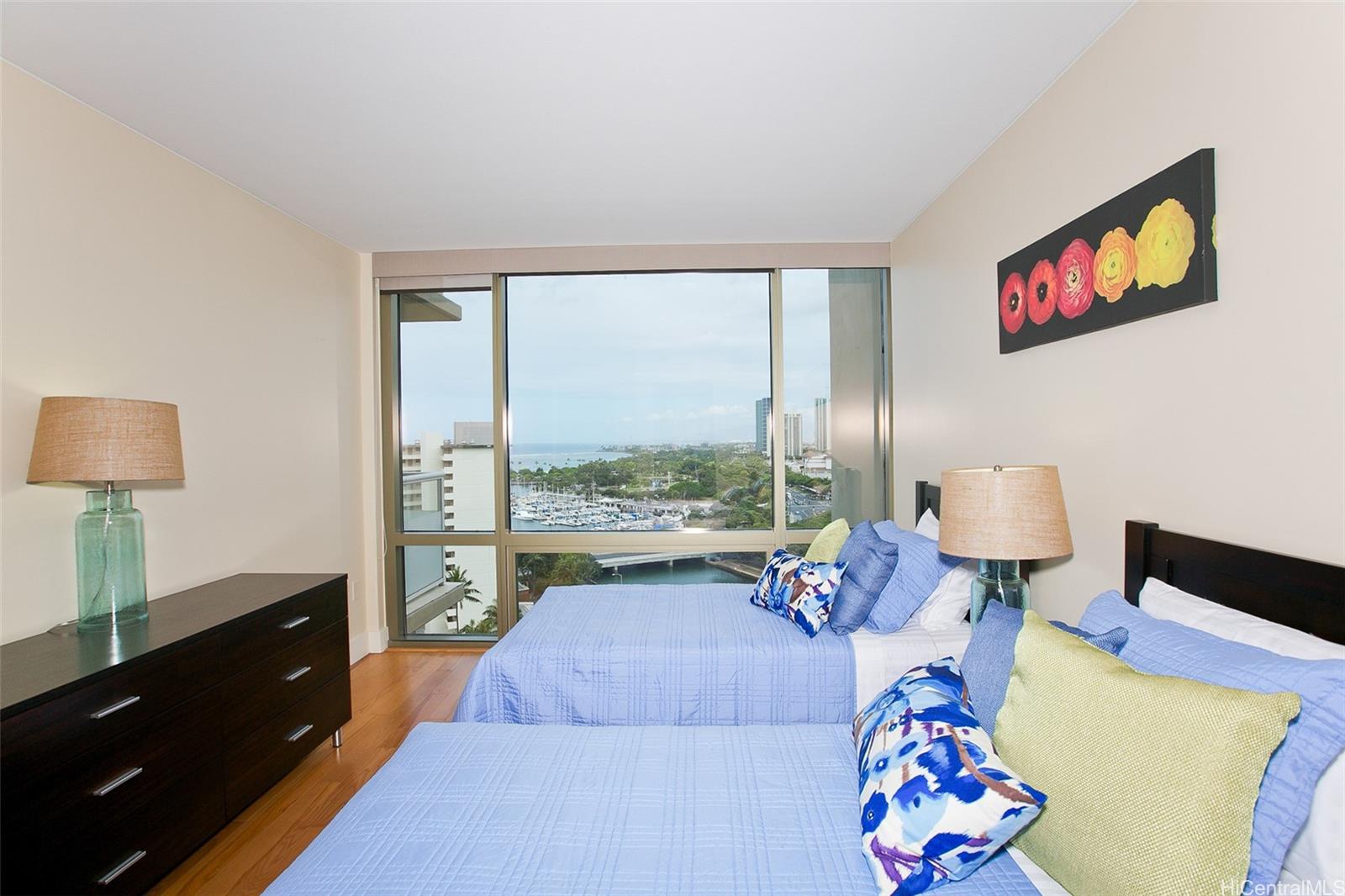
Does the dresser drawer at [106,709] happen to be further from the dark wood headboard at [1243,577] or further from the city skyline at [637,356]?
the dark wood headboard at [1243,577]

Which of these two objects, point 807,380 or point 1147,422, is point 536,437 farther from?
point 1147,422

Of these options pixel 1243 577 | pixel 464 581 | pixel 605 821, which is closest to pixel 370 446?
pixel 464 581

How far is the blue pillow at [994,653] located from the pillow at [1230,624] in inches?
7.5

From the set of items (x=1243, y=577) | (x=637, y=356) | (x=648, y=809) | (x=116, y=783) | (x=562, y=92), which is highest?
(x=562, y=92)

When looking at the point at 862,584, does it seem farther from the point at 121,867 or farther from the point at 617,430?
the point at 121,867

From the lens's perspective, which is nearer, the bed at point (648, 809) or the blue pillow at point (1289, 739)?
the blue pillow at point (1289, 739)

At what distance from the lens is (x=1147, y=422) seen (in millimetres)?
1764

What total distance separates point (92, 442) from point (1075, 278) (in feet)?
10.6

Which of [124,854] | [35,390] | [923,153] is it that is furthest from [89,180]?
[923,153]

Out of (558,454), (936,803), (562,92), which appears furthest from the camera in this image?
(558,454)

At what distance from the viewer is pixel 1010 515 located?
1.88 m

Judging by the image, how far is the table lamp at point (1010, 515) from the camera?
73.3 inches

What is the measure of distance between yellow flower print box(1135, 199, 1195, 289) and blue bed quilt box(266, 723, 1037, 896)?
5.01 ft

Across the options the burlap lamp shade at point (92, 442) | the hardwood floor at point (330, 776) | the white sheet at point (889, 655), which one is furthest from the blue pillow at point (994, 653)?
the burlap lamp shade at point (92, 442)
